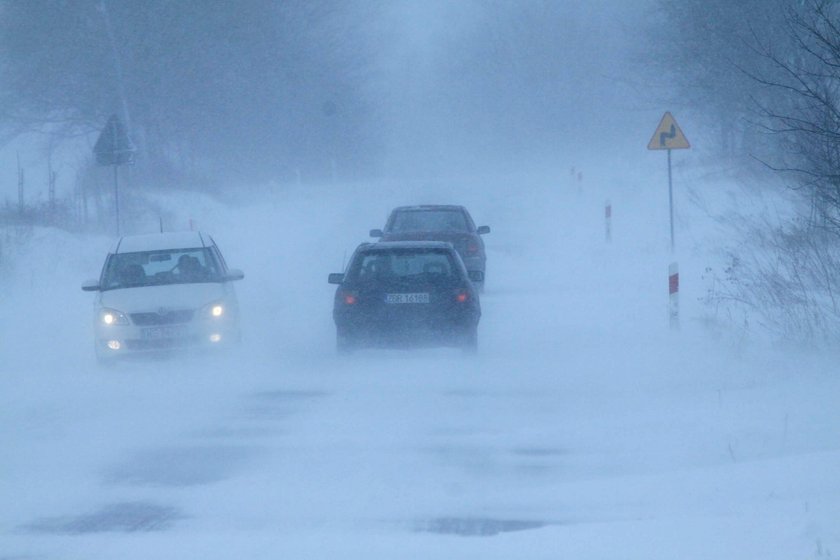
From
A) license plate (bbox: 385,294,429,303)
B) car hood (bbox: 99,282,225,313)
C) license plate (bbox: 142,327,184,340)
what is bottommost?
license plate (bbox: 142,327,184,340)

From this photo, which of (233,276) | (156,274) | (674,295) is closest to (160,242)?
(156,274)

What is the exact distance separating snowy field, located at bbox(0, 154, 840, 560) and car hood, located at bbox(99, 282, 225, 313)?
719 millimetres

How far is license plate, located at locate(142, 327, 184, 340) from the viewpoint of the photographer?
14.4m

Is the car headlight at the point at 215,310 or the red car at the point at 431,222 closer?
the car headlight at the point at 215,310

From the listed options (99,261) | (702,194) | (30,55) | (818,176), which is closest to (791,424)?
(818,176)

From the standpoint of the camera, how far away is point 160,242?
15.9m

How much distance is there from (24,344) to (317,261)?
12026 millimetres

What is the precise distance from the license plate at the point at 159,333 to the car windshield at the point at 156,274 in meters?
→ 0.98

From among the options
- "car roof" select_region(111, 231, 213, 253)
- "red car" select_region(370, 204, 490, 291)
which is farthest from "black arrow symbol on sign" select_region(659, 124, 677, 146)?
"car roof" select_region(111, 231, 213, 253)

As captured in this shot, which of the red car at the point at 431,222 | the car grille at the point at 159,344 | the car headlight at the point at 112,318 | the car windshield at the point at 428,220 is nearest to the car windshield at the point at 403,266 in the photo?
the car grille at the point at 159,344

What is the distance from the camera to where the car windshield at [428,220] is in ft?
72.6

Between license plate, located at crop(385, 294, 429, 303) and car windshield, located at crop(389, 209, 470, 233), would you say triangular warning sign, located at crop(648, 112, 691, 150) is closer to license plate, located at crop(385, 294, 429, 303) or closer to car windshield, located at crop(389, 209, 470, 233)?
car windshield, located at crop(389, 209, 470, 233)

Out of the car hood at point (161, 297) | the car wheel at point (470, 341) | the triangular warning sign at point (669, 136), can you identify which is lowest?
the car wheel at point (470, 341)

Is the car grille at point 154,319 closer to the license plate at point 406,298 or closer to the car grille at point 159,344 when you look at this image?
the car grille at point 159,344
